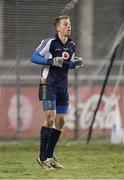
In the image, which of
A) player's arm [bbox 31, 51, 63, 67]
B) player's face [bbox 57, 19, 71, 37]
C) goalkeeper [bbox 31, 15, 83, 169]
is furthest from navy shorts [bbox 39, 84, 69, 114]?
player's face [bbox 57, 19, 71, 37]

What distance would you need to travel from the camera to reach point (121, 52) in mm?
13633

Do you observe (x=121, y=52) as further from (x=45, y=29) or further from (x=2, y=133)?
(x=2, y=133)

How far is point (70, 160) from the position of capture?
1075 centimetres

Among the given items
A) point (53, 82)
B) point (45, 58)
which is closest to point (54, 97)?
point (53, 82)

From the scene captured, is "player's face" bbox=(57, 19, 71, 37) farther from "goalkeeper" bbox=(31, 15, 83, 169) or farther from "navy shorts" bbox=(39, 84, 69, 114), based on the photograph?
"navy shorts" bbox=(39, 84, 69, 114)

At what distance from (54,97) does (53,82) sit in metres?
0.20

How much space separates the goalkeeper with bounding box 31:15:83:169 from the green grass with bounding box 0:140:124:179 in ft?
1.12

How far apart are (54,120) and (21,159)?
1864 millimetres

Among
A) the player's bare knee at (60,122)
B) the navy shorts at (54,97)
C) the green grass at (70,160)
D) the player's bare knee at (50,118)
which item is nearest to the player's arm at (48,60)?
the navy shorts at (54,97)

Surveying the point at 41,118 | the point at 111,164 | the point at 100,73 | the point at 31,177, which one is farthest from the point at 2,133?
the point at 31,177

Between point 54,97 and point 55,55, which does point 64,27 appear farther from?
point 54,97

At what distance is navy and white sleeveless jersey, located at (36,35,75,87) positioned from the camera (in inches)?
365

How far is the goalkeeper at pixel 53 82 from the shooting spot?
9.18 metres

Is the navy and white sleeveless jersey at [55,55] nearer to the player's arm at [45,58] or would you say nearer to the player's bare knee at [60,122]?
the player's arm at [45,58]
